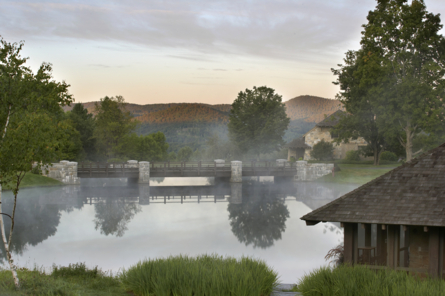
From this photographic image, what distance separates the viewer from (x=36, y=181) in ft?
135

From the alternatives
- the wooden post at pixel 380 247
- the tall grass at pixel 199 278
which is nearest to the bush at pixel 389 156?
the wooden post at pixel 380 247

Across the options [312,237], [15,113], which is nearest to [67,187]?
[312,237]

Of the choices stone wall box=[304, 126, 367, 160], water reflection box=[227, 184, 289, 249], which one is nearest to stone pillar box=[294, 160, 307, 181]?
water reflection box=[227, 184, 289, 249]

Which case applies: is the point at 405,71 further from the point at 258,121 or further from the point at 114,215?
the point at 114,215

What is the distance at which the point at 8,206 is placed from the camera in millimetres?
29484

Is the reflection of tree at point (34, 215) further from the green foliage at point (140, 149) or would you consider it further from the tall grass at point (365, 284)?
the green foliage at point (140, 149)

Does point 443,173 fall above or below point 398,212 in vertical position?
above

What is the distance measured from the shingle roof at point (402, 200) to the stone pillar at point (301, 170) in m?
36.3

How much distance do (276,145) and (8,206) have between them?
43.6 meters

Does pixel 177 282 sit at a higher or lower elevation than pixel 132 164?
lower

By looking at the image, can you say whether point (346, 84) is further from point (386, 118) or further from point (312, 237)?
point (312, 237)

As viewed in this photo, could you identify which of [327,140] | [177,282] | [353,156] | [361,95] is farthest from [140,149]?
[177,282]

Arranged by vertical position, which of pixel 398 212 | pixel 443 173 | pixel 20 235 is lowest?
pixel 20 235

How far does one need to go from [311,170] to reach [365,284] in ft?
130
